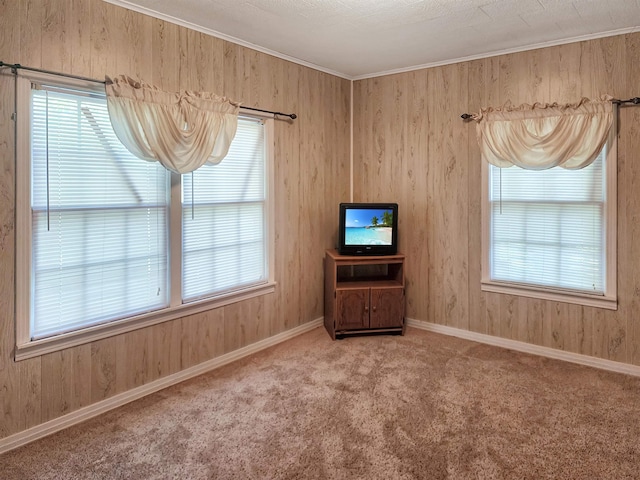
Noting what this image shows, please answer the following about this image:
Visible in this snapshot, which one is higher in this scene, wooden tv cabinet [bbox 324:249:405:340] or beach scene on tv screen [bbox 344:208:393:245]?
beach scene on tv screen [bbox 344:208:393:245]

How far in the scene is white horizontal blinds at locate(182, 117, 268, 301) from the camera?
10.9ft

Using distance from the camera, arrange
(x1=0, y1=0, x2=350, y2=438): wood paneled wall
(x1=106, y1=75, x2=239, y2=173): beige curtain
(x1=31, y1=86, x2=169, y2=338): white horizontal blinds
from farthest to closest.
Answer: (x1=106, y1=75, x2=239, y2=173): beige curtain < (x1=31, y1=86, x2=169, y2=338): white horizontal blinds < (x1=0, y1=0, x2=350, y2=438): wood paneled wall

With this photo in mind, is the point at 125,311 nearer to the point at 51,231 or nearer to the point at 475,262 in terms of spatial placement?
the point at 51,231

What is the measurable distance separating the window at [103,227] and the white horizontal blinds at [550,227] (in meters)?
2.23

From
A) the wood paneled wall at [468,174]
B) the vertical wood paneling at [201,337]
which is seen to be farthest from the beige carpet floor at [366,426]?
the wood paneled wall at [468,174]

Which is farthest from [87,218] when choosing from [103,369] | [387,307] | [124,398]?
[387,307]

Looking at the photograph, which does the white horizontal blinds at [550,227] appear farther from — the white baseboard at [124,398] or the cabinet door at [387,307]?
the white baseboard at [124,398]

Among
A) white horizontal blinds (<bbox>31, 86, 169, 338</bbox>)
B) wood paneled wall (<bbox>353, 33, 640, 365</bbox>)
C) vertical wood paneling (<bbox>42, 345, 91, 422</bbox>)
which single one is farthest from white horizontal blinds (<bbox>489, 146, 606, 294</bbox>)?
vertical wood paneling (<bbox>42, 345, 91, 422</bbox>)

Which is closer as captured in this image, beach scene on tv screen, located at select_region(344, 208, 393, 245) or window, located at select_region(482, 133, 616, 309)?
window, located at select_region(482, 133, 616, 309)

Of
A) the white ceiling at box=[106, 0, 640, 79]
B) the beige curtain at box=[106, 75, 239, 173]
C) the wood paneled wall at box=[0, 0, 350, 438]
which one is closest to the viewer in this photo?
the wood paneled wall at box=[0, 0, 350, 438]

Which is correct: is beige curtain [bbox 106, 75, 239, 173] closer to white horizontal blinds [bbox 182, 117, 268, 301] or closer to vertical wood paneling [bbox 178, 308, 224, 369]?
white horizontal blinds [bbox 182, 117, 268, 301]

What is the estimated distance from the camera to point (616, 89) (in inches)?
131

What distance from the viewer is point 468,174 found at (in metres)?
4.09

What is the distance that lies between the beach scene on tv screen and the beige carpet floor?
1.10 meters
